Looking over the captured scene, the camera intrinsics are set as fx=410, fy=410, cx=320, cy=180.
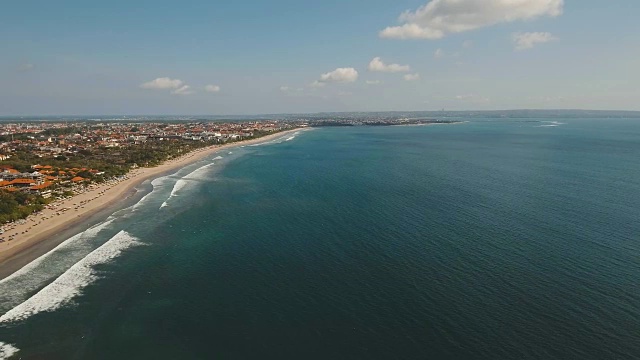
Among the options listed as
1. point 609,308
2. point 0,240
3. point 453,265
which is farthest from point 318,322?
point 0,240

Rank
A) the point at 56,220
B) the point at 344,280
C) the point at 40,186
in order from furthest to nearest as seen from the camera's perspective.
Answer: the point at 40,186, the point at 56,220, the point at 344,280

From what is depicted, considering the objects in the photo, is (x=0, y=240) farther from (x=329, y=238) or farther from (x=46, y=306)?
(x=329, y=238)

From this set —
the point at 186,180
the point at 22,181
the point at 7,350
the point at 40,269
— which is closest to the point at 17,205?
the point at 22,181

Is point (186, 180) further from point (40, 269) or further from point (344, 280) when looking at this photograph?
point (344, 280)

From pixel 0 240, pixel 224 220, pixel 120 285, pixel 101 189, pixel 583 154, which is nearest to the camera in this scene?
pixel 120 285

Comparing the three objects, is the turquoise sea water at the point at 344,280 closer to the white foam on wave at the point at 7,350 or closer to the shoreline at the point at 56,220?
the white foam on wave at the point at 7,350

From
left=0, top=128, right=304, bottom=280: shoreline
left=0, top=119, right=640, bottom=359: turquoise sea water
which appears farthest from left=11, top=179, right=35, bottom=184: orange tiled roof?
left=0, top=119, right=640, bottom=359: turquoise sea water
